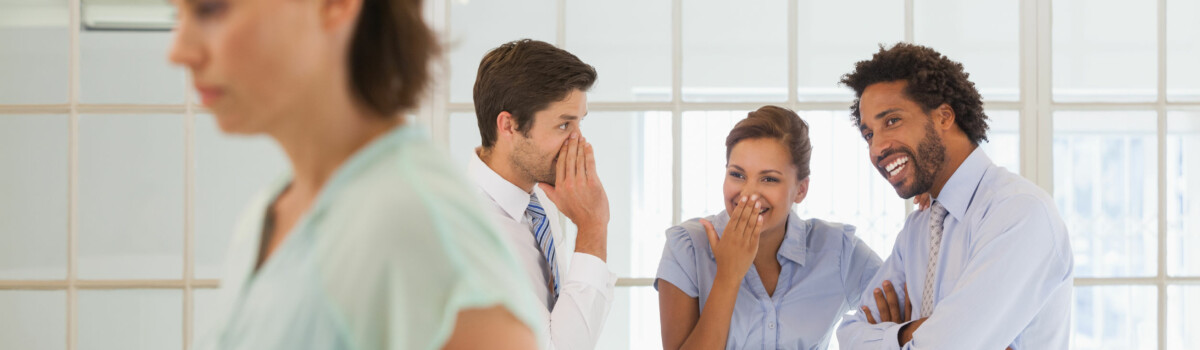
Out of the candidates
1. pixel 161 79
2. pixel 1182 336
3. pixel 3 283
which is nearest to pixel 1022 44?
pixel 1182 336

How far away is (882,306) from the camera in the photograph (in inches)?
85.4

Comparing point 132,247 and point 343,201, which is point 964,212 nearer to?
point 343,201

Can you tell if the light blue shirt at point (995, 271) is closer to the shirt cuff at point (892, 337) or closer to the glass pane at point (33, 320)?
the shirt cuff at point (892, 337)

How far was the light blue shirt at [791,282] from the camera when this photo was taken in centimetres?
233

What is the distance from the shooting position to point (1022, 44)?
3.07 meters

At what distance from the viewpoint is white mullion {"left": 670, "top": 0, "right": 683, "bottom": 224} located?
3.05 metres

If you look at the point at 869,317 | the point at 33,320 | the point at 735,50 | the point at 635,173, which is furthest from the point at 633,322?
the point at 33,320

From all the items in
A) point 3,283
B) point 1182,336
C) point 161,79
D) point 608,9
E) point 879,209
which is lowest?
point 1182,336

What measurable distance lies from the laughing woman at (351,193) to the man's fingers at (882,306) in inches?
71.0

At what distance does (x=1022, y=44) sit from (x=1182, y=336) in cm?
113

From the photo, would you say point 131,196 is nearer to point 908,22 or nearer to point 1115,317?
point 908,22

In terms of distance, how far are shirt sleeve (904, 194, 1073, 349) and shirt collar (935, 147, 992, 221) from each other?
4.8 inches

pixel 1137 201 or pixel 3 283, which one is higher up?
pixel 1137 201

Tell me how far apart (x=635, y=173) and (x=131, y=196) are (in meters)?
1.64
